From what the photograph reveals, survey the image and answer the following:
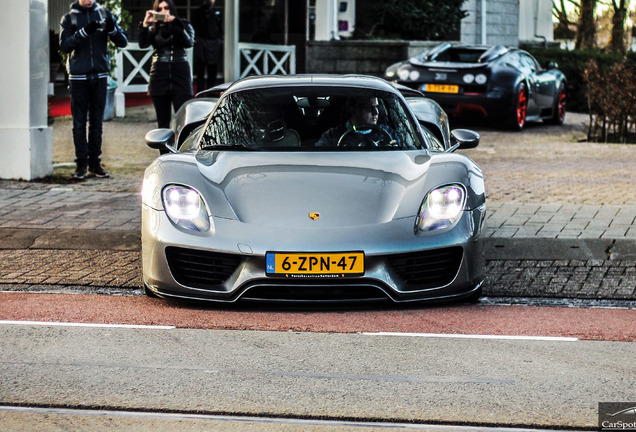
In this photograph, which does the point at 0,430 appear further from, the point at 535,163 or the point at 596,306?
the point at 535,163

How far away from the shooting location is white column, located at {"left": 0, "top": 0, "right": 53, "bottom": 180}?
11578 millimetres

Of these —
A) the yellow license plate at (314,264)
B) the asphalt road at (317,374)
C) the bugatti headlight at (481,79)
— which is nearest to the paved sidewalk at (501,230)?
the yellow license plate at (314,264)

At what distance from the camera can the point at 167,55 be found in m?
12.9

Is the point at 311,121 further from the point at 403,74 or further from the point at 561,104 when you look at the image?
the point at 561,104

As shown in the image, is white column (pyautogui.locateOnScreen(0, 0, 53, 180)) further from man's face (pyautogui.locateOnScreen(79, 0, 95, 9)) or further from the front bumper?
the front bumper

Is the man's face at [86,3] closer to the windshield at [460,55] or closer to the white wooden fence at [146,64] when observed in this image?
the white wooden fence at [146,64]

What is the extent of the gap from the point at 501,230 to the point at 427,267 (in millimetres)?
2533

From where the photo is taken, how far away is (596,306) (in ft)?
21.6

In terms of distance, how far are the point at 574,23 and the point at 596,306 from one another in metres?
55.6

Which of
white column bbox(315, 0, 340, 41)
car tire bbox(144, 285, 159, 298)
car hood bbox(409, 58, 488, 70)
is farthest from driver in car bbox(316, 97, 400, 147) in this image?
white column bbox(315, 0, 340, 41)

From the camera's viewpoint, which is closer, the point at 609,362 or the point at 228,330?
the point at 609,362

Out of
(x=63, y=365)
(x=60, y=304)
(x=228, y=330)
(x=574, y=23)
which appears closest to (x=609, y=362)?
(x=228, y=330)

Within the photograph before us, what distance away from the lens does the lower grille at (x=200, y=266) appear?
602cm

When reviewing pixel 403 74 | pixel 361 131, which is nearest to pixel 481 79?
pixel 403 74
